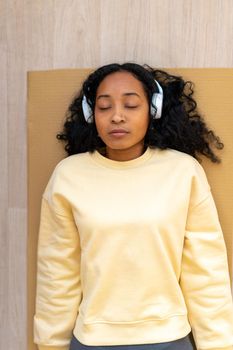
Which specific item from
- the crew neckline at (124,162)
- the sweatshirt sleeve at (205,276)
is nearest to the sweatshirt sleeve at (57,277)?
the crew neckline at (124,162)

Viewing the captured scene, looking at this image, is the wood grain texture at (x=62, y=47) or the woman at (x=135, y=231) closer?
the woman at (x=135, y=231)

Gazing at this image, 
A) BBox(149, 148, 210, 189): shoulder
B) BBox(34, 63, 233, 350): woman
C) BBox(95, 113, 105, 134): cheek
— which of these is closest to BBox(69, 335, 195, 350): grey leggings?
BBox(34, 63, 233, 350): woman

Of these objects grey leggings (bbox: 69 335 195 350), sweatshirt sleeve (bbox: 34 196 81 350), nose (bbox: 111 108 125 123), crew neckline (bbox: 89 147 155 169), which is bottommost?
grey leggings (bbox: 69 335 195 350)

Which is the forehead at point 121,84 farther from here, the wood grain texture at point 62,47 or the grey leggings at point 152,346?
the grey leggings at point 152,346

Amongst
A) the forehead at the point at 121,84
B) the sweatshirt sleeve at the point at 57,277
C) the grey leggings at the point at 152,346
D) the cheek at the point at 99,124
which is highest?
the forehead at the point at 121,84

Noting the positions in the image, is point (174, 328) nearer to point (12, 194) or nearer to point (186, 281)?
point (186, 281)

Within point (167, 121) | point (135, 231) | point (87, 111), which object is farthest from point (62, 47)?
point (135, 231)

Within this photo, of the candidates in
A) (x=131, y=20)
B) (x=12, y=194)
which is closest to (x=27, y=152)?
(x=12, y=194)

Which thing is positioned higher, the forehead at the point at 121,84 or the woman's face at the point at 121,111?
the forehead at the point at 121,84

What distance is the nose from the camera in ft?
2.99

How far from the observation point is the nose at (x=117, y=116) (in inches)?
35.9

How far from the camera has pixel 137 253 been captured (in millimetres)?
921

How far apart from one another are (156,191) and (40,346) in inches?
17.2

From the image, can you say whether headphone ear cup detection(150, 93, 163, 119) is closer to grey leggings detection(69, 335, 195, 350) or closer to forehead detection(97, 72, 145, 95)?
forehead detection(97, 72, 145, 95)
